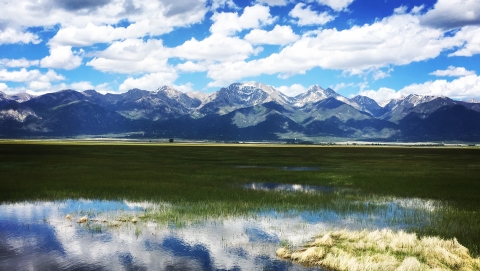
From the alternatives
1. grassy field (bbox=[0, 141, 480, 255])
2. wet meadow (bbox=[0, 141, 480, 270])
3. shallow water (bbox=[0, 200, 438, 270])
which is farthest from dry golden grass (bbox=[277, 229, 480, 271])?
grassy field (bbox=[0, 141, 480, 255])

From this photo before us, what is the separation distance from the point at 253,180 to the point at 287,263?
109 feet

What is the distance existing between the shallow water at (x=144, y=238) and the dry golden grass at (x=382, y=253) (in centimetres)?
157

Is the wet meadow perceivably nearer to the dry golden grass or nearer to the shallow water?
the shallow water

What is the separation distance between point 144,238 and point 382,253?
14.9m

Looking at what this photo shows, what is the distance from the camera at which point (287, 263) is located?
1997 cm

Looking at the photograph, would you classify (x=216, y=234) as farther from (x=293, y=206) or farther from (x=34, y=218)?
(x=34, y=218)

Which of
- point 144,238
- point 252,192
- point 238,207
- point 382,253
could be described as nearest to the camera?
point 382,253

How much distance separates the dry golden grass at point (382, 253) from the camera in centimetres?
1864

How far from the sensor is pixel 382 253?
20484 millimetres

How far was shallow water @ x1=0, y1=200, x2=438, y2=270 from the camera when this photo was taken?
19.6m

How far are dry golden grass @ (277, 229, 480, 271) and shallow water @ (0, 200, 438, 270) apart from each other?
1.57m

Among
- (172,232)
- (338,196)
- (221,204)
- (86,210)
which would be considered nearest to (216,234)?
(172,232)

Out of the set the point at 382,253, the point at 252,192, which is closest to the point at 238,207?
the point at 252,192

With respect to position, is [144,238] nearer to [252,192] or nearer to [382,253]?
[382,253]
